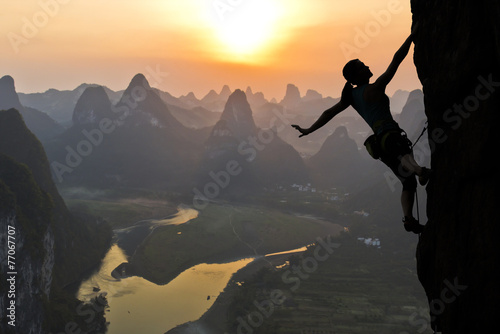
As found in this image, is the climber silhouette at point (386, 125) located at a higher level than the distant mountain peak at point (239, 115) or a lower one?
lower

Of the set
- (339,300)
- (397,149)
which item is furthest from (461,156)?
(339,300)

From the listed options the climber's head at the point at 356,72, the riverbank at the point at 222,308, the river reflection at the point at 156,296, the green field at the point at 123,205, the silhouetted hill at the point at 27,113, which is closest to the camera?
the climber's head at the point at 356,72

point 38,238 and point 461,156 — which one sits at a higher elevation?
point 461,156

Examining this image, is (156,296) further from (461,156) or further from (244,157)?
(244,157)

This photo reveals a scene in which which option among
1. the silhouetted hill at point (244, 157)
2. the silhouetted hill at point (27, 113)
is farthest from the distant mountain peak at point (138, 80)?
the silhouetted hill at point (27, 113)

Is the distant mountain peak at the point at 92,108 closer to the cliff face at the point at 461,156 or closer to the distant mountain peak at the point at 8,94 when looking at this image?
the distant mountain peak at the point at 8,94

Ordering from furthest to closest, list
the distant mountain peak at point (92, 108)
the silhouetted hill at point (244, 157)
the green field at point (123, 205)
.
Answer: the distant mountain peak at point (92, 108)
the silhouetted hill at point (244, 157)
the green field at point (123, 205)

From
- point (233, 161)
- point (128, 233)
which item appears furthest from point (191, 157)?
point (128, 233)

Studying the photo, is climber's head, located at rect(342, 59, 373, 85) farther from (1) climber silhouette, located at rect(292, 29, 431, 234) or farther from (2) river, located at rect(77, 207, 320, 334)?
(2) river, located at rect(77, 207, 320, 334)
